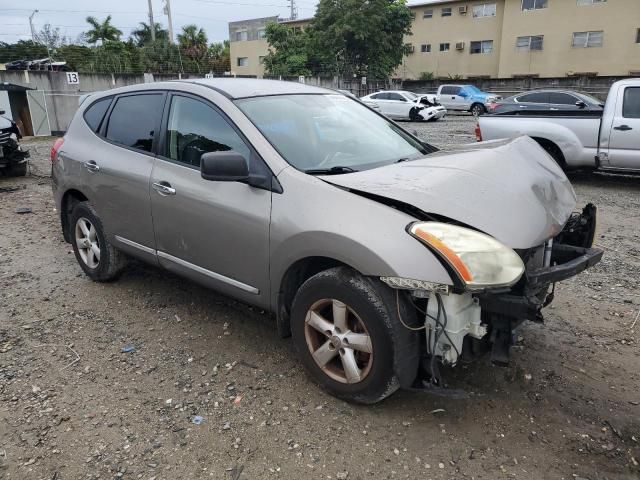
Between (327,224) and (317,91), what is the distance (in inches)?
68.7

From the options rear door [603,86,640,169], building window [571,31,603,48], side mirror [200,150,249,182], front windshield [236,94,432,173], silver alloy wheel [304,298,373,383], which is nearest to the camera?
silver alloy wheel [304,298,373,383]

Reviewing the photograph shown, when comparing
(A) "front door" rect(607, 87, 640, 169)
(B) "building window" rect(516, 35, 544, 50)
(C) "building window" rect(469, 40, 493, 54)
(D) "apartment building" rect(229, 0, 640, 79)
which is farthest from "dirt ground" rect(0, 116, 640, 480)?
(C) "building window" rect(469, 40, 493, 54)

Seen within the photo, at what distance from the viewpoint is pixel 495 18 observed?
1458 inches

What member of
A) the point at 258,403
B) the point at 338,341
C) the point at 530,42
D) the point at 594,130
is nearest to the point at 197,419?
the point at 258,403

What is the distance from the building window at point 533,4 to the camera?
34250 millimetres

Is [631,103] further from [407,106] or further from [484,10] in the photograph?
[484,10]

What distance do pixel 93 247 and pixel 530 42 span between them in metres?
37.5

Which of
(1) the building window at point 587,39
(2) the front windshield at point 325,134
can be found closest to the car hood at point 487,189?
(2) the front windshield at point 325,134

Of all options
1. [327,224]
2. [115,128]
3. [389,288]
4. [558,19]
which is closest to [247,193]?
[327,224]

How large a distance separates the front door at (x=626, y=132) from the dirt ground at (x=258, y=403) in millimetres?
4720

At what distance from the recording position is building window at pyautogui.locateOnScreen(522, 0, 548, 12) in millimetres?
34250

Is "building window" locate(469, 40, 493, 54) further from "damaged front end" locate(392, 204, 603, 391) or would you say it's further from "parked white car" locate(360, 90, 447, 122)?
"damaged front end" locate(392, 204, 603, 391)

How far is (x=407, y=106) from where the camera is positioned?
24.2 meters

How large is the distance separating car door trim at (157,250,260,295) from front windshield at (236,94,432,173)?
84 cm
